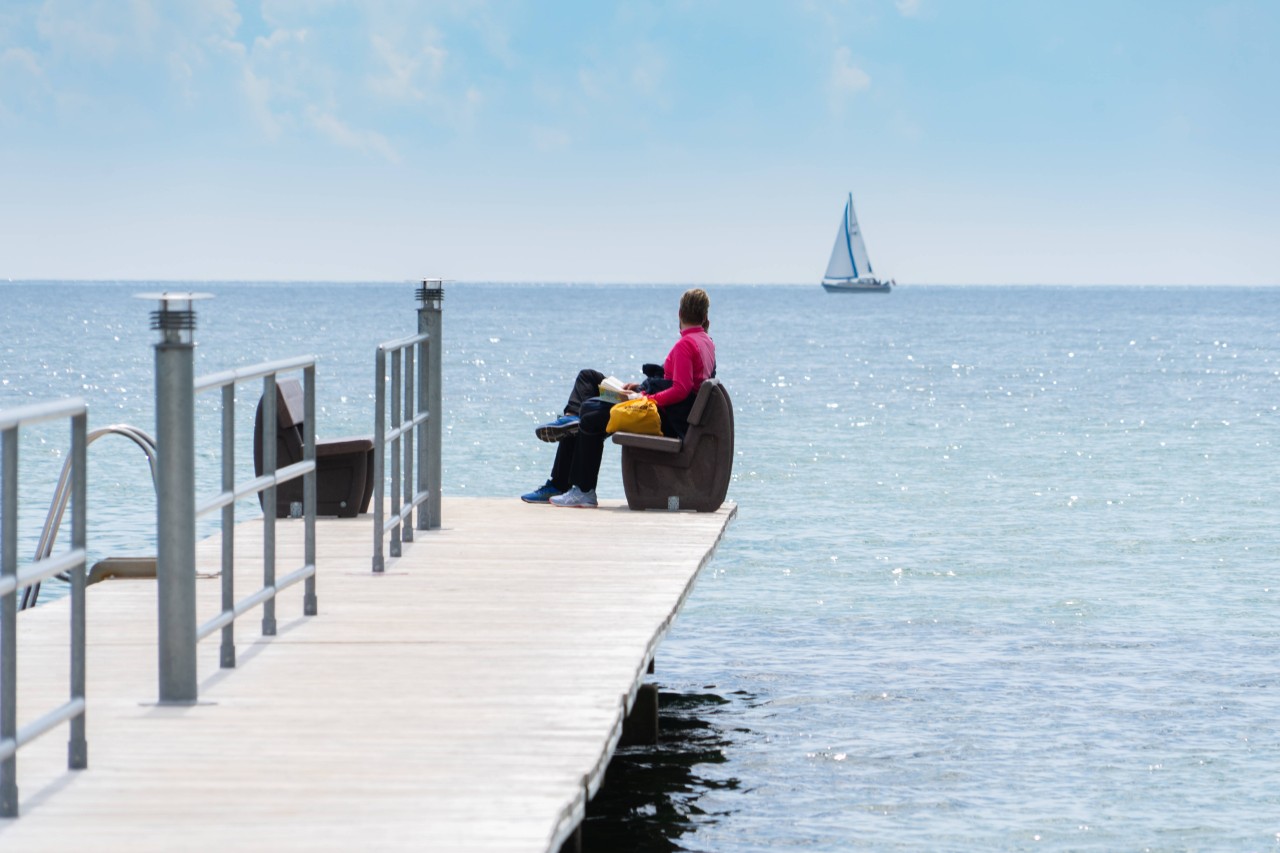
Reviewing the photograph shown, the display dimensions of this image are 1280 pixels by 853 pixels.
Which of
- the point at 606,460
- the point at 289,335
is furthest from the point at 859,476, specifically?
the point at 289,335

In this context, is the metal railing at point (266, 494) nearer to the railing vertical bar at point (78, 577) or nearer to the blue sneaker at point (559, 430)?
the railing vertical bar at point (78, 577)

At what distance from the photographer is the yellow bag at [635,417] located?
11.0 metres

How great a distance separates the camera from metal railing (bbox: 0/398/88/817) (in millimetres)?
4293

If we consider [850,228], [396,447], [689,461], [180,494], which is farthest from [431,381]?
[850,228]

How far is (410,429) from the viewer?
879cm

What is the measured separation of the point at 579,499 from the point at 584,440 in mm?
454

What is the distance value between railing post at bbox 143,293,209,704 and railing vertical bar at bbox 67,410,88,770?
604 millimetres

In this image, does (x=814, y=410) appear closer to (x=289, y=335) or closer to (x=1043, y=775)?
(x=1043, y=775)

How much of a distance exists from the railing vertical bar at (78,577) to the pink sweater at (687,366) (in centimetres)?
631

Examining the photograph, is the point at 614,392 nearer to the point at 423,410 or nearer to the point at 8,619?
the point at 423,410

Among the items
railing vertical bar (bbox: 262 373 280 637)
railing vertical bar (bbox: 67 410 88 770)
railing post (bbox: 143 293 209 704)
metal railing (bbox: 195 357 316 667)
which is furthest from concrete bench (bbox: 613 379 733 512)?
railing vertical bar (bbox: 67 410 88 770)

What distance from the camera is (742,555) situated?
725 inches

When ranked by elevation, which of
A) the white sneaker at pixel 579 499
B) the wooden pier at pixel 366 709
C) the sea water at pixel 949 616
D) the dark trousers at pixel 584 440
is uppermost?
the dark trousers at pixel 584 440

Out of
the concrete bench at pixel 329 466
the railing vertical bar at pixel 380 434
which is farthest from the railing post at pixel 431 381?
the railing vertical bar at pixel 380 434
